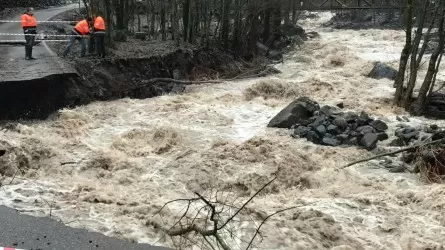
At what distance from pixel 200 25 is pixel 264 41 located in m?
4.50

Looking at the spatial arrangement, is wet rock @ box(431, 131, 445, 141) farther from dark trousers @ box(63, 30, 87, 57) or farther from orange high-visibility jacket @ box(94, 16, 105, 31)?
dark trousers @ box(63, 30, 87, 57)

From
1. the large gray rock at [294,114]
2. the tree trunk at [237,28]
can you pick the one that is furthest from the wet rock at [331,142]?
the tree trunk at [237,28]

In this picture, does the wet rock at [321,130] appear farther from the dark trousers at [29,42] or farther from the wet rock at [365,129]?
the dark trousers at [29,42]

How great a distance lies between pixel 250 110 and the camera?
1570 centimetres

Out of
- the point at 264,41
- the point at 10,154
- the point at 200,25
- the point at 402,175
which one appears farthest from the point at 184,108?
the point at 264,41

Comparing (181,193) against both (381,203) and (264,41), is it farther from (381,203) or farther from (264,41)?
(264,41)

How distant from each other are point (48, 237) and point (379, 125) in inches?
362

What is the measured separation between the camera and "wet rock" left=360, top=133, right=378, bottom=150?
38.2 ft

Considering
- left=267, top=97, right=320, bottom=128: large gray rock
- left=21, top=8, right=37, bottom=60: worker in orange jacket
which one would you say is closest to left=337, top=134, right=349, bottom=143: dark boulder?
left=267, top=97, right=320, bottom=128: large gray rock

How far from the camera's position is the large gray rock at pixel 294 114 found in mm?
13398

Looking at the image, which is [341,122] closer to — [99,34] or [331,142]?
[331,142]

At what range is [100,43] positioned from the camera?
16875mm

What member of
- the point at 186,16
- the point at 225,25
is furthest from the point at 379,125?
the point at 225,25

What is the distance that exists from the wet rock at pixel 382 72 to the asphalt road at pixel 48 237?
634 inches
